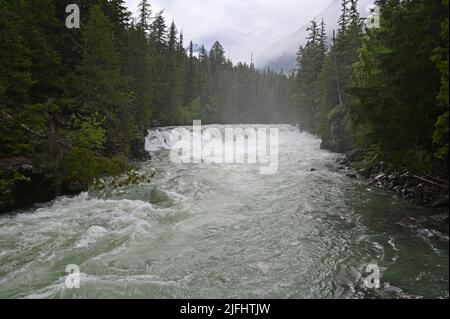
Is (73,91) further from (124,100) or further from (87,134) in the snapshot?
(87,134)

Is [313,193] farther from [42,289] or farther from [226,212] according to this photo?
[42,289]

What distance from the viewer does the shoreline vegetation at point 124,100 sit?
37.6ft

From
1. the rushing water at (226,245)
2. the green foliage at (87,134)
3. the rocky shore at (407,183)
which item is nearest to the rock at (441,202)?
the rocky shore at (407,183)

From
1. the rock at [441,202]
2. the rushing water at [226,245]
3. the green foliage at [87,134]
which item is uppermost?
the green foliage at [87,134]

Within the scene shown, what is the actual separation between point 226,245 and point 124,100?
1606 centimetres

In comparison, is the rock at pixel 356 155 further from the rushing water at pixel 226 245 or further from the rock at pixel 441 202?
the rock at pixel 441 202

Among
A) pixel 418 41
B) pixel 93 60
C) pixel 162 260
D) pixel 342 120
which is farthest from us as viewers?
pixel 342 120

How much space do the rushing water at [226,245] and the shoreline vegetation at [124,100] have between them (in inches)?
Result: 63.8

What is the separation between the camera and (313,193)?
56.5 ft

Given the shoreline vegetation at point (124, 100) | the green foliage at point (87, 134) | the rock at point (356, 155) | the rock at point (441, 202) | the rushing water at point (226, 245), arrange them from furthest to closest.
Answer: the rock at point (356, 155), the rock at point (441, 202), the green foliage at point (87, 134), the shoreline vegetation at point (124, 100), the rushing water at point (226, 245)

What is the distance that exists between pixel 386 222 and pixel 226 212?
5.86 meters

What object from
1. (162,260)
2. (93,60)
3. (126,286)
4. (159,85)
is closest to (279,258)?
(162,260)
